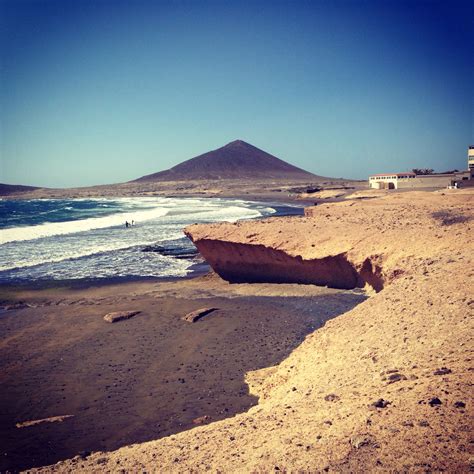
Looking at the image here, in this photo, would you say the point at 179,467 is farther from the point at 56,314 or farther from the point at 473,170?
the point at 473,170

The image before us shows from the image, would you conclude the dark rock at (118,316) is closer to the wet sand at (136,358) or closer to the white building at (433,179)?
the wet sand at (136,358)

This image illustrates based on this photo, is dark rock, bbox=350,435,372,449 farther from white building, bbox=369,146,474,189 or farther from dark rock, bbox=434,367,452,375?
white building, bbox=369,146,474,189

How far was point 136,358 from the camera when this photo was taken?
7.96 m

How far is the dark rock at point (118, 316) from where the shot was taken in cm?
1029

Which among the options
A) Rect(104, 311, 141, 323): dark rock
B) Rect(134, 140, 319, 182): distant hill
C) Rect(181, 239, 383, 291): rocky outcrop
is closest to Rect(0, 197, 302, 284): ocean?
Rect(181, 239, 383, 291): rocky outcrop

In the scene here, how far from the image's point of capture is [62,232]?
3189cm

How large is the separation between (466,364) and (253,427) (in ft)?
6.38

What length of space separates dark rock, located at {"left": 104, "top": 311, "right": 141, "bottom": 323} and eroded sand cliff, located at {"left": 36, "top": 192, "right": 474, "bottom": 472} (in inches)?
182

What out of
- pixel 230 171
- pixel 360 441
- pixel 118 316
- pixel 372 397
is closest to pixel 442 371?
pixel 372 397

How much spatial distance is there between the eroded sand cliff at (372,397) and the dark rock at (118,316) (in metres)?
4.61

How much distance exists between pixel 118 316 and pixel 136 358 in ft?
8.78

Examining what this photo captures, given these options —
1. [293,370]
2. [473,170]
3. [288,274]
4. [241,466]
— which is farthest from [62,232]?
[473,170]

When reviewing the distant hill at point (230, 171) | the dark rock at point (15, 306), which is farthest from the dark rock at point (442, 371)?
the distant hill at point (230, 171)

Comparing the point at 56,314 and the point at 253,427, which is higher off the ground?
the point at 253,427
